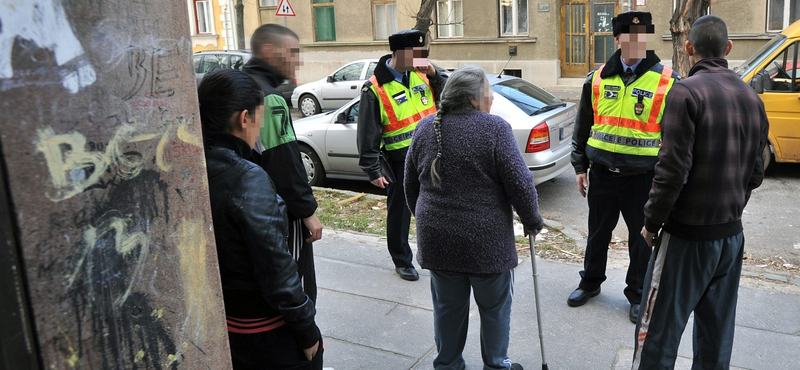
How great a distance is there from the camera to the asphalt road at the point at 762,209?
6298mm

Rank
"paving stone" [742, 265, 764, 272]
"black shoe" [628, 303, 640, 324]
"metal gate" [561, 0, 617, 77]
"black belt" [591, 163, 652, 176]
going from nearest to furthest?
1. "black belt" [591, 163, 652, 176]
2. "black shoe" [628, 303, 640, 324]
3. "paving stone" [742, 265, 764, 272]
4. "metal gate" [561, 0, 617, 77]

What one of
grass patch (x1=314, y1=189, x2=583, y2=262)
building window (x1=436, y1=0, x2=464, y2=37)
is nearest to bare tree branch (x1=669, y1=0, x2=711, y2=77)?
grass patch (x1=314, y1=189, x2=583, y2=262)

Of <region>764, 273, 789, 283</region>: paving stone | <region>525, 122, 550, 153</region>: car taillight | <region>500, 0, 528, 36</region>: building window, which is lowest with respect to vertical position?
<region>764, 273, 789, 283</region>: paving stone

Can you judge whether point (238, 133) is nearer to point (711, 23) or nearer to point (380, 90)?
point (711, 23)

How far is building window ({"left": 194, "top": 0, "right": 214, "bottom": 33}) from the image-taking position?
26731 mm

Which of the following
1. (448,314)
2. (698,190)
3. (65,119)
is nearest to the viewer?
(65,119)

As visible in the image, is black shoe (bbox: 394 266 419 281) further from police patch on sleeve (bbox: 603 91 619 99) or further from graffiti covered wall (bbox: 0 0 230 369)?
graffiti covered wall (bbox: 0 0 230 369)

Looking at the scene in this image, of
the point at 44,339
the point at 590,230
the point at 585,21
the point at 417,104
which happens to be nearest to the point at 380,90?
the point at 417,104

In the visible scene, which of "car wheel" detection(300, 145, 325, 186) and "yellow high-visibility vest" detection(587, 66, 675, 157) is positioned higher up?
"yellow high-visibility vest" detection(587, 66, 675, 157)

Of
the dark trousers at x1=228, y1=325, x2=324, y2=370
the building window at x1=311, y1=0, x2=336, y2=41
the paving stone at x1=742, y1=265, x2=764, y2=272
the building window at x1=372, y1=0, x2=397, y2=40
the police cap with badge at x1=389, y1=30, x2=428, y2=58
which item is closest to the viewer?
the dark trousers at x1=228, y1=325, x2=324, y2=370

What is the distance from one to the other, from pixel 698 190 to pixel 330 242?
391cm

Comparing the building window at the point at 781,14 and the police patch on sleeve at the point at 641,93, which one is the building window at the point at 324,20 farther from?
the police patch on sleeve at the point at 641,93

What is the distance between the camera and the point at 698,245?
3193mm

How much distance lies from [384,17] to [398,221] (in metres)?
18.2
